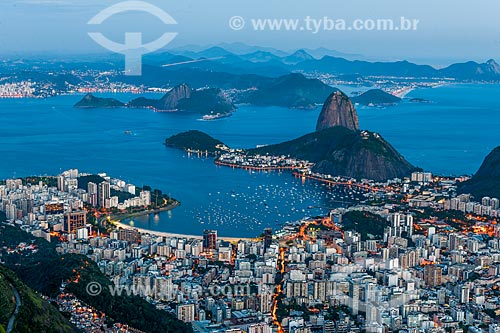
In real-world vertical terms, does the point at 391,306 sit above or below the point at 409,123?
below

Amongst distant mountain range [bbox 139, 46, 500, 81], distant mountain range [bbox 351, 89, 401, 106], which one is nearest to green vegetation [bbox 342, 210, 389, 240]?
distant mountain range [bbox 351, 89, 401, 106]

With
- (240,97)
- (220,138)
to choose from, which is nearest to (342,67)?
(240,97)

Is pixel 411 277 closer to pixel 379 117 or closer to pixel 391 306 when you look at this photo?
pixel 391 306

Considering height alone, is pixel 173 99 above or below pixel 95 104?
above

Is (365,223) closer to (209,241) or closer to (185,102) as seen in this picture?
(209,241)

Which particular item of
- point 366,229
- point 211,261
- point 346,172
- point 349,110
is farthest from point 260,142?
point 211,261

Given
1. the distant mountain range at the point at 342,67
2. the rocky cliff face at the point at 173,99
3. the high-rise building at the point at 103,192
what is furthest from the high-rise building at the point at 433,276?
the distant mountain range at the point at 342,67
